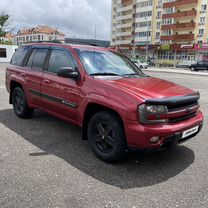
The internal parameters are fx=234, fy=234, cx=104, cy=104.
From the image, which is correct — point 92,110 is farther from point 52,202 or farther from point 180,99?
point 52,202

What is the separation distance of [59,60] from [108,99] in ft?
5.52

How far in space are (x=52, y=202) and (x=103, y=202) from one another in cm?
58

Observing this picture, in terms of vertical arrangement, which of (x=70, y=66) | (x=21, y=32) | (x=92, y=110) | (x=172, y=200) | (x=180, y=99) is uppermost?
(x=21, y=32)

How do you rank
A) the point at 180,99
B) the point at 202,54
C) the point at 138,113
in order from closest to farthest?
the point at 138,113, the point at 180,99, the point at 202,54

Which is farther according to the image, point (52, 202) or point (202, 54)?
point (202, 54)

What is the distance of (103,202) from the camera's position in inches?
106

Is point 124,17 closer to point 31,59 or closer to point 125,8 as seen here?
point 125,8

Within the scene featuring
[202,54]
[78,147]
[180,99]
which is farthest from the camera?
[202,54]

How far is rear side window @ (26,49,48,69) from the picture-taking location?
5008 mm

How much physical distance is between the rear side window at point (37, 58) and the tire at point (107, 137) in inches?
80.0

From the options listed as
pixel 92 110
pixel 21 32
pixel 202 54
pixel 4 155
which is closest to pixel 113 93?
pixel 92 110

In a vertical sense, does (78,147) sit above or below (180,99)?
below

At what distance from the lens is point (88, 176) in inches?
127

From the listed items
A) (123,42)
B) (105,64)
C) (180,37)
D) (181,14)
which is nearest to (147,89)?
(105,64)
